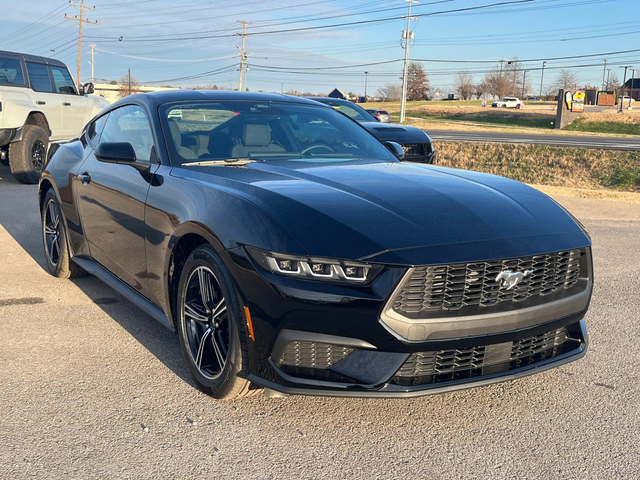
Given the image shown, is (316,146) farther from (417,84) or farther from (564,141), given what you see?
(417,84)

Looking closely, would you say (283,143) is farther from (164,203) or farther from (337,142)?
(164,203)

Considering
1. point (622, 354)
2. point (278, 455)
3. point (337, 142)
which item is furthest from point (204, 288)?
point (622, 354)

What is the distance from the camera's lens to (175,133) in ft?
13.7

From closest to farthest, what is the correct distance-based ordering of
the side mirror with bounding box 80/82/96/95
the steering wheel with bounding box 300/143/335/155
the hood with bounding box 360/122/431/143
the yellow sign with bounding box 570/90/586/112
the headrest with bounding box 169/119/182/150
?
1. the headrest with bounding box 169/119/182/150
2. the steering wheel with bounding box 300/143/335/155
3. the hood with bounding box 360/122/431/143
4. the side mirror with bounding box 80/82/96/95
5. the yellow sign with bounding box 570/90/586/112

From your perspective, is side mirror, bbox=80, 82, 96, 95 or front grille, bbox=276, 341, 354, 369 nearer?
front grille, bbox=276, 341, 354, 369

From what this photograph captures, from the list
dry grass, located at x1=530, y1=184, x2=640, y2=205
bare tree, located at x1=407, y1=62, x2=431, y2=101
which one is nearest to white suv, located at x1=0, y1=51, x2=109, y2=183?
dry grass, located at x1=530, y1=184, x2=640, y2=205

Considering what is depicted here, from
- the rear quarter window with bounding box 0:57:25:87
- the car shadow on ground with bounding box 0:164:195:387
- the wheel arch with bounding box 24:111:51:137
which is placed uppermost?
the rear quarter window with bounding box 0:57:25:87

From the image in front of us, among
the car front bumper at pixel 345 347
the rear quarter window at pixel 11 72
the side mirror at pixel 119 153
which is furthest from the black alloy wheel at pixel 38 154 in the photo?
the car front bumper at pixel 345 347

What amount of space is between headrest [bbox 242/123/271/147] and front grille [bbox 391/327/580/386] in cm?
207

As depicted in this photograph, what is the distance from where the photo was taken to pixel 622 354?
13.5 feet

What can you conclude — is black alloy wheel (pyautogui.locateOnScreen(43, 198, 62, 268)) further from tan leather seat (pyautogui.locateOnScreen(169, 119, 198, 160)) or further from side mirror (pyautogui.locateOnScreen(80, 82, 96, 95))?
side mirror (pyautogui.locateOnScreen(80, 82, 96, 95))

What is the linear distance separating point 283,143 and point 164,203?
1.12 metres

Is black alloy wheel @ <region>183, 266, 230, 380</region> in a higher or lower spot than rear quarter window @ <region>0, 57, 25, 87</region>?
lower

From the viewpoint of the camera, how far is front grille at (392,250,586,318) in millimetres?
2803
